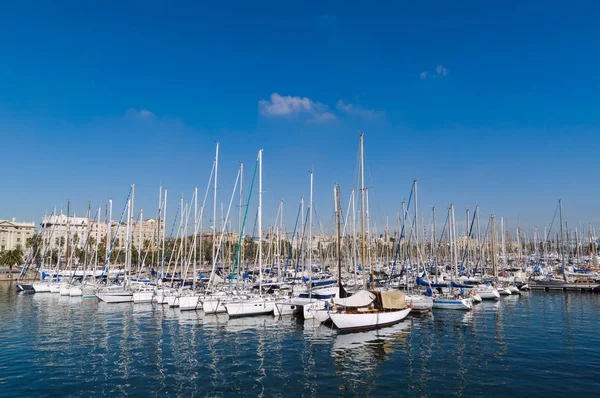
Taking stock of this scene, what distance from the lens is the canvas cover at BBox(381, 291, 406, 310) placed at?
33.4 metres

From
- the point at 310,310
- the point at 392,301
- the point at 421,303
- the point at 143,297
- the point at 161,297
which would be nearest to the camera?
the point at 392,301

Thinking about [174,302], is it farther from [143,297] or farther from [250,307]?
[250,307]

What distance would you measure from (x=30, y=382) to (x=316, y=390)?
13.7 metres

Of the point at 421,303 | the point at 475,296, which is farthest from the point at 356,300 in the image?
the point at 475,296

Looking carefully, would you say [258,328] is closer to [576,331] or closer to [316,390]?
[316,390]

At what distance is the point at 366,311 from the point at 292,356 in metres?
9.52

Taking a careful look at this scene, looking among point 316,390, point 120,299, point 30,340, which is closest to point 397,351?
Answer: point 316,390

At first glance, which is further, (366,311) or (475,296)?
(475,296)

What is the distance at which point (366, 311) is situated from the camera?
32.2 meters

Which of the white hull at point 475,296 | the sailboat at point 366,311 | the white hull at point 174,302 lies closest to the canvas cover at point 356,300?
the sailboat at point 366,311

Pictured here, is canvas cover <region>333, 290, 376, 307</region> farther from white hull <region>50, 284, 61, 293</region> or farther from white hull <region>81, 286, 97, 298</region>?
white hull <region>50, 284, 61, 293</region>

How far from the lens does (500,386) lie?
752 inches

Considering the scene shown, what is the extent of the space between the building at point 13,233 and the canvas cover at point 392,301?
16062cm

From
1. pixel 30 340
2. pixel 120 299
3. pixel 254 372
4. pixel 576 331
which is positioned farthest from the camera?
pixel 120 299
